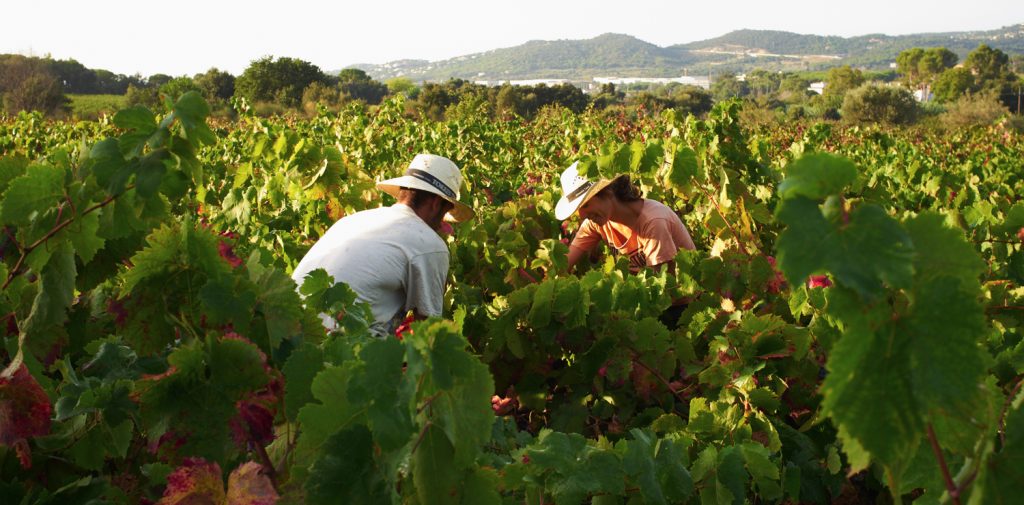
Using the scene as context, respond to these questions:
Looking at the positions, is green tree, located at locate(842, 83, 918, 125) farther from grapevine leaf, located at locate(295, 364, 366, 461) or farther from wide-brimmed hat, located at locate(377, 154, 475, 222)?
grapevine leaf, located at locate(295, 364, 366, 461)

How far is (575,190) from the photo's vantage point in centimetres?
456

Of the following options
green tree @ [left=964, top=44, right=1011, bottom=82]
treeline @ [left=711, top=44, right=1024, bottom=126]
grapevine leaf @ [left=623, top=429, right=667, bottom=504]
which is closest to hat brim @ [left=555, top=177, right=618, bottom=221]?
treeline @ [left=711, top=44, right=1024, bottom=126]

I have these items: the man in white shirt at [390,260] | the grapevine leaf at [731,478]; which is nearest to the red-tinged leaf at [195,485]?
the grapevine leaf at [731,478]

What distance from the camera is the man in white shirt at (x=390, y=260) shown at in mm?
3361

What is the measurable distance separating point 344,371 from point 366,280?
7.80ft

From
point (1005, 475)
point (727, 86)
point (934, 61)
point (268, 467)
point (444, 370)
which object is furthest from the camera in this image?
point (727, 86)

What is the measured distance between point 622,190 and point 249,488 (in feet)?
12.0

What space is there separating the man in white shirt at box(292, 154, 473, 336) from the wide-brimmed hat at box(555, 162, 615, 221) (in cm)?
90

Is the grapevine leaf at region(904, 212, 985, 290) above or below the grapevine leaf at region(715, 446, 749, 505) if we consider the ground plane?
above

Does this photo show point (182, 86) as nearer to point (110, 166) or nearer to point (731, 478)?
point (110, 166)

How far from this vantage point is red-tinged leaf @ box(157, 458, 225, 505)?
1021 mm

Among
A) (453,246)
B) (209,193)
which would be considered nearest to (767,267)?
(453,246)

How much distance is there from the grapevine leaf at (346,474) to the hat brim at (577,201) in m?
3.41

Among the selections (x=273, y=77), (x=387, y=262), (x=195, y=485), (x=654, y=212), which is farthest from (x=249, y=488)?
(x=273, y=77)
